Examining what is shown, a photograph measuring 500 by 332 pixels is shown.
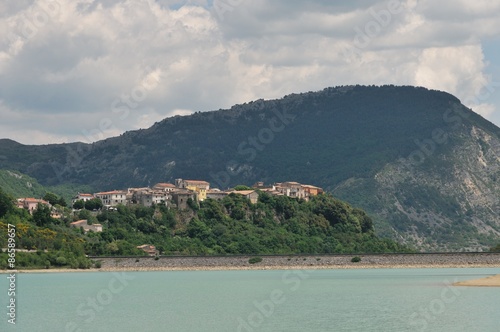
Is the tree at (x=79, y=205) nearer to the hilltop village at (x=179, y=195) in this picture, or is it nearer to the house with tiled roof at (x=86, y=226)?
the hilltop village at (x=179, y=195)

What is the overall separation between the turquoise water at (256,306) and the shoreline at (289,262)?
89.0ft

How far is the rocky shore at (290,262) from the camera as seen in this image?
10612 centimetres

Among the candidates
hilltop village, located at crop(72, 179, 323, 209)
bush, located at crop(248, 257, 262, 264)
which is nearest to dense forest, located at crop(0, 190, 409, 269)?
hilltop village, located at crop(72, 179, 323, 209)

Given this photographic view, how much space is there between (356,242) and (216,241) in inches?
718

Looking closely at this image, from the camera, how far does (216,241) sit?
394 feet

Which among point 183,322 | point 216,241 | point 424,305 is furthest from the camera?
point 216,241

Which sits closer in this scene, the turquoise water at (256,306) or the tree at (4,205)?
the turquoise water at (256,306)

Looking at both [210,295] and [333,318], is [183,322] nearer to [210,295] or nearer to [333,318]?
[333,318]

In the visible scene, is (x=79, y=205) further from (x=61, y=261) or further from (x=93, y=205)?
(x=61, y=261)

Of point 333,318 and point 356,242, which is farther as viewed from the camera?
point 356,242

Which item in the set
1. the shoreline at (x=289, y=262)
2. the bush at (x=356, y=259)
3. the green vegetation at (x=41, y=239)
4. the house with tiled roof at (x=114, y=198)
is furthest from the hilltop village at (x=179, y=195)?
the bush at (x=356, y=259)

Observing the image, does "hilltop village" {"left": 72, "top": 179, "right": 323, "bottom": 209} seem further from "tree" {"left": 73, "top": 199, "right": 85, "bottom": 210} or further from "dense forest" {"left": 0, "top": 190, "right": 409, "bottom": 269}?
"tree" {"left": 73, "top": 199, "right": 85, "bottom": 210}

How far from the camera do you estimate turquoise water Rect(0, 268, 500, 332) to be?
4397cm

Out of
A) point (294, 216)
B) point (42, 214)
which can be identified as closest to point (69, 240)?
point (42, 214)
